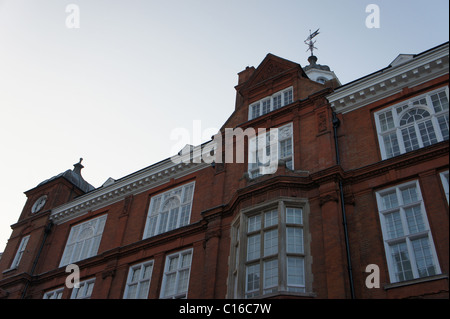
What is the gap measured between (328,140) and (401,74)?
4210mm

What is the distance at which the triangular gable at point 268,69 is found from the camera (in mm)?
26312

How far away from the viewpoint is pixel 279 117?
78.6 ft

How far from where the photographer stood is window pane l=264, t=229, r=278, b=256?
18.3m

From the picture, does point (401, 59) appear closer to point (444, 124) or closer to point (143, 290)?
point (444, 124)

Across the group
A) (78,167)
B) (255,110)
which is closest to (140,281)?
(255,110)

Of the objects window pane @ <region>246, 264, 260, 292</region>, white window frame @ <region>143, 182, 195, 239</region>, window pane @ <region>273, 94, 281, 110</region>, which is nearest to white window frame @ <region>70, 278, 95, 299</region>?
white window frame @ <region>143, 182, 195, 239</region>

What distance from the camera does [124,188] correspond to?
2820 cm

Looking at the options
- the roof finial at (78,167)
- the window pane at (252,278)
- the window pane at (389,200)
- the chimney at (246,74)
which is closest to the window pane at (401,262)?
the window pane at (389,200)

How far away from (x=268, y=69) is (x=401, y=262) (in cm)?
1398

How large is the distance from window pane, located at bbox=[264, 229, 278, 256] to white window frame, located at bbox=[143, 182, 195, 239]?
247 inches

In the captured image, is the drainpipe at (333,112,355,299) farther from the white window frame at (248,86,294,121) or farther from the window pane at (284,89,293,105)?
the white window frame at (248,86,294,121)
